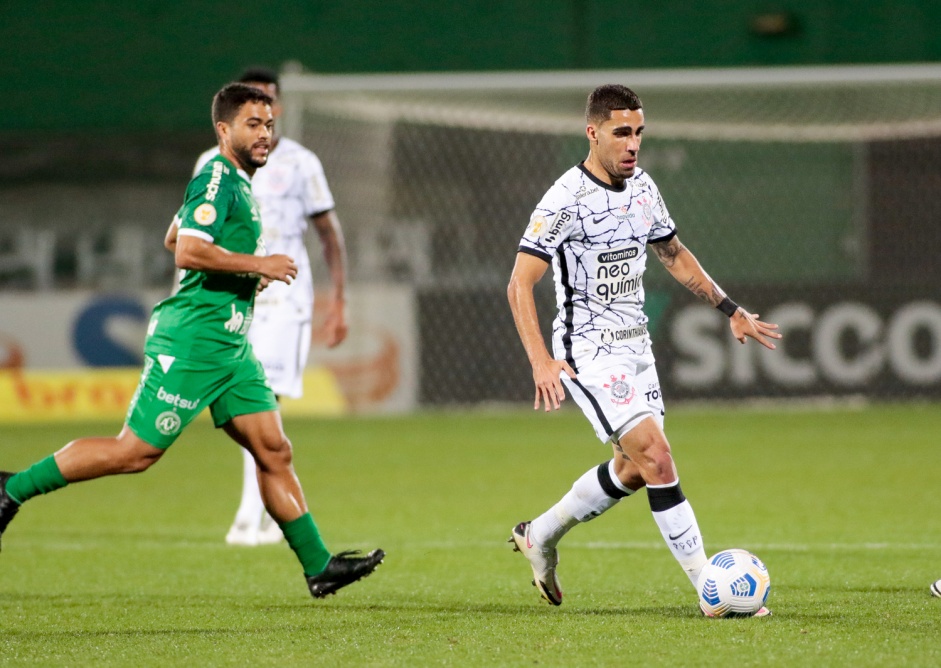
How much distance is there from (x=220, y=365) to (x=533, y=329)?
3.86 feet

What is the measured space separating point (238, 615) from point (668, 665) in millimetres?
1749

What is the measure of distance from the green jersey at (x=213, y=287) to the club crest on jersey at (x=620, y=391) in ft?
4.56

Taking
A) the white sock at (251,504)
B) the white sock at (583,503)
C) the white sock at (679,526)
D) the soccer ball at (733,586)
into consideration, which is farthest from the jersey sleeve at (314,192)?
the soccer ball at (733,586)

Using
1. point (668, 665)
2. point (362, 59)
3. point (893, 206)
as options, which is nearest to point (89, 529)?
point (668, 665)

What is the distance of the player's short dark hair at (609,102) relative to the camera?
5004 mm

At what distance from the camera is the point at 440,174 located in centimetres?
1602

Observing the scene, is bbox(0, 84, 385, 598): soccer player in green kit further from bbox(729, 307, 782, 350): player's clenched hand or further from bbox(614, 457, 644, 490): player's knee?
bbox(729, 307, 782, 350): player's clenched hand

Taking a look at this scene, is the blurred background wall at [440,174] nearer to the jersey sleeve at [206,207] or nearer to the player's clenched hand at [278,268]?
the jersey sleeve at [206,207]

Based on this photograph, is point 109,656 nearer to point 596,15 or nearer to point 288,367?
point 288,367

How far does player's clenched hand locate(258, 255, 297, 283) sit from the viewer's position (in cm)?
496

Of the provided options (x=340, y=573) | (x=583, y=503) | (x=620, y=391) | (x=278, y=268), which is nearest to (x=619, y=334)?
(x=620, y=391)

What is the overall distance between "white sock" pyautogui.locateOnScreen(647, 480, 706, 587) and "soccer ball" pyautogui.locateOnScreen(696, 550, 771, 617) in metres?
0.13

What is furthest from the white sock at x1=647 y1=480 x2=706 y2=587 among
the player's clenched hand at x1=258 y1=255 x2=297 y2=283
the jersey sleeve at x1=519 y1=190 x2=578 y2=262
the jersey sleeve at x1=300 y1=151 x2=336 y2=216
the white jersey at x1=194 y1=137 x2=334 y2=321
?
the jersey sleeve at x1=300 y1=151 x2=336 y2=216

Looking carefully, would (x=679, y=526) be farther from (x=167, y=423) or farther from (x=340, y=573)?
(x=167, y=423)
